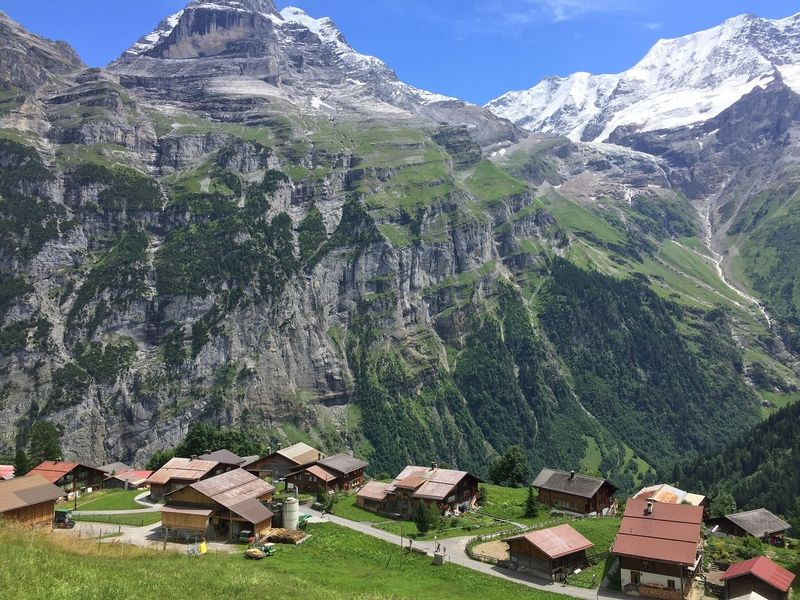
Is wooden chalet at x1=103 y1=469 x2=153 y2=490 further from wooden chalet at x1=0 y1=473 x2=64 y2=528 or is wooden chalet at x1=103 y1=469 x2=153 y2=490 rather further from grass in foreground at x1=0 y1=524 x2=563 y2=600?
grass in foreground at x1=0 y1=524 x2=563 y2=600

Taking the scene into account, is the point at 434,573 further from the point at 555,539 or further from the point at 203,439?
the point at 203,439

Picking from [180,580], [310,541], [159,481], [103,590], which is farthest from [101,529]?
[103,590]

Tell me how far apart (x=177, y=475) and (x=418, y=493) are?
35561 mm

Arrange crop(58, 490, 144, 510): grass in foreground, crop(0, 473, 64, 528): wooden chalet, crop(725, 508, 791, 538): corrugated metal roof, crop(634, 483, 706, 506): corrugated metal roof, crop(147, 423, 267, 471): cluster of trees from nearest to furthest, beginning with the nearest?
crop(0, 473, 64, 528): wooden chalet → crop(725, 508, 791, 538): corrugated metal roof → crop(58, 490, 144, 510): grass in foreground → crop(634, 483, 706, 506): corrugated metal roof → crop(147, 423, 267, 471): cluster of trees

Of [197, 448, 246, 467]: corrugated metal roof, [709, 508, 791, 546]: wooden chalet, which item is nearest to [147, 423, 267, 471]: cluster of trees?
[197, 448, 246, 467]: corrugated metal roof

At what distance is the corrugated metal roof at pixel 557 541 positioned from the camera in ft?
207

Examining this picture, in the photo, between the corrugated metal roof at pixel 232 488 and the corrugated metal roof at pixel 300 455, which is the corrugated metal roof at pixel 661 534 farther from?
the corrugated metal roof at pixel 300 455

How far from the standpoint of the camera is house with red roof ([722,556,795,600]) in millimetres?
57438

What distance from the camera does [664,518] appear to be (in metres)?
66.2

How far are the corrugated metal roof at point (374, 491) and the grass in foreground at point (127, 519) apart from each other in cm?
2785

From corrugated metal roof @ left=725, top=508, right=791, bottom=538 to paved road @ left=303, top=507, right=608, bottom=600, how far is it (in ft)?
132

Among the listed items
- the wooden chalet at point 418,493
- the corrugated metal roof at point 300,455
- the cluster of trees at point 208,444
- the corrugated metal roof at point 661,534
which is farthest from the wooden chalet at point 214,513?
the cluster of trees at point 208,444

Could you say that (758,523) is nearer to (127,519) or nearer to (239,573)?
(239,573)

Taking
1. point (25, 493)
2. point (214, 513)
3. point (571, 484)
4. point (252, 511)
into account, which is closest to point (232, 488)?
point (214, 513)
